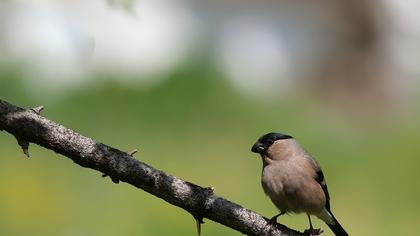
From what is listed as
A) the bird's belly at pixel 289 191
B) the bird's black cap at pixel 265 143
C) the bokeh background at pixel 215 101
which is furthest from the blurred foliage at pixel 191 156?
the bird's belly at pixel 289 191

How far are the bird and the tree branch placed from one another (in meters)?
1.33

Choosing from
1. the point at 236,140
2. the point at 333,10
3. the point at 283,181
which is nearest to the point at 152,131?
the point at 236,140

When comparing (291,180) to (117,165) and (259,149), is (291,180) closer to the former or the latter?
(259,149)

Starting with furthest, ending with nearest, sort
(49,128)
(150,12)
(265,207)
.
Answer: (150,12)
(265,207)
(49,128)

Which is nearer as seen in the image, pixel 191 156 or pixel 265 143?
pixel 265 143

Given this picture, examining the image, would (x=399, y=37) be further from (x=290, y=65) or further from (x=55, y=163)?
(x=55, y=163)

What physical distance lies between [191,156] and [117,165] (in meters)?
6.63

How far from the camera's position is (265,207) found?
972 cm

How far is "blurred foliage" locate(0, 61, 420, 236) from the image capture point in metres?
9.30

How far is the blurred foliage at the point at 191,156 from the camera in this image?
9.30 metres

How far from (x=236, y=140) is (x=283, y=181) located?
577cm

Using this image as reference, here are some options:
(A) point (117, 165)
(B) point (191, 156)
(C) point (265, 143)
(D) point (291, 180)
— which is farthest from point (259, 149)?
(B) point (191, 156)

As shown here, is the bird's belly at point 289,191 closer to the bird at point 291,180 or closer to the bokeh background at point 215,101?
the bird at point 291,180

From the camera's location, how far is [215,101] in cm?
1249
